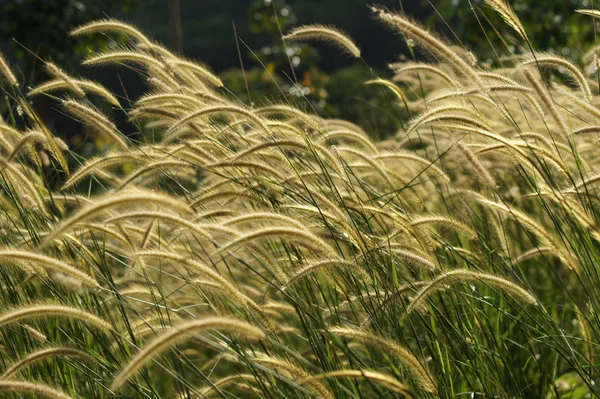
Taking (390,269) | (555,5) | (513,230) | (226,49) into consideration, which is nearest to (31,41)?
(555,5)

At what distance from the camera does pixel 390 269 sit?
251 centimetres

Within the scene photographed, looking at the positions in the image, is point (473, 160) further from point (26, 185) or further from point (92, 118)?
point (26, 185)

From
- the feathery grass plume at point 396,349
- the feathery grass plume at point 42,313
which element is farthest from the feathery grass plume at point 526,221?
the feathery grass plume at point 42,313

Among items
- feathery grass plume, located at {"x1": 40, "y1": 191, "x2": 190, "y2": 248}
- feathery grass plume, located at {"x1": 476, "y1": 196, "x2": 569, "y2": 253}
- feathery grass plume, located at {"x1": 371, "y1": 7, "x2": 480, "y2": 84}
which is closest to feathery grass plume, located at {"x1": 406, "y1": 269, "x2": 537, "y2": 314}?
feathery grass plume, located at {"x1": 476, "y1": 196, "x2": 569, "y2": 253}

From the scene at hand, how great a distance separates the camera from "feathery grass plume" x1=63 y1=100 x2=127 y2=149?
8.85 feet

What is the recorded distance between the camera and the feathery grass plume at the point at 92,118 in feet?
8.85

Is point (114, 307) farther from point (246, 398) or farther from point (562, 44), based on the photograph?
point (562, 44)

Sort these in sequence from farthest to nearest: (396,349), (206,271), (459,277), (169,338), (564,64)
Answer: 1. (564,64)
2. (459,277)
3. (206,271)
4. (396,349)
5. (169,338)

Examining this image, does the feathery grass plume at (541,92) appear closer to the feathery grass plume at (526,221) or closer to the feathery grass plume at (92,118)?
the feathery grass plume at (526,221)

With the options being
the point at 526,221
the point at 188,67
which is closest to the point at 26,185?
the point at 188,67

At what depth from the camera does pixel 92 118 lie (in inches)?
110

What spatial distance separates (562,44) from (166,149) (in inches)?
229

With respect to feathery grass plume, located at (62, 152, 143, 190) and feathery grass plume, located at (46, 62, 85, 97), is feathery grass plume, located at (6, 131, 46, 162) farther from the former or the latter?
feathery grass plume, located at (46, 62, 85, 97)

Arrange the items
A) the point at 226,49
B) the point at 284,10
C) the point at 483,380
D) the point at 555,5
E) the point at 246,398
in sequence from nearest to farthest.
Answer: the point at 483,380 < the point at 246,398 < the point at 555,5 < the point at 284,10 < the point at 226,49
